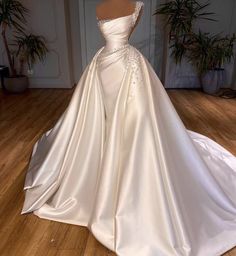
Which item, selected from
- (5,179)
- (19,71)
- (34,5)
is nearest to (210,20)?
(34,5)

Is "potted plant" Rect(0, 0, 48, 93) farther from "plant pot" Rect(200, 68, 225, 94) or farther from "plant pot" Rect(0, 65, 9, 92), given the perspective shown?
"plant pot" Rect(200, 68, 225, 94)

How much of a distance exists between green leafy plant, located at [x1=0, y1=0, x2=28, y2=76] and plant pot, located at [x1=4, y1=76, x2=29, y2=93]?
0.21 metres

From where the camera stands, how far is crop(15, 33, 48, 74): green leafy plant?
468 centimetres

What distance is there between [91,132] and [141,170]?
466mm

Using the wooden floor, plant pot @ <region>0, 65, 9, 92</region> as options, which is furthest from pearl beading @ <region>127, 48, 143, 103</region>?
plant pot @ <region>0, 65, 9, 92</region>

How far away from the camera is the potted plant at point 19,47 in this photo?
4.53 metres

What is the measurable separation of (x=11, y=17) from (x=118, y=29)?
3.83 meters

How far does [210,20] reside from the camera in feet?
15.6

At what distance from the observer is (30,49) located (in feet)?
15.4

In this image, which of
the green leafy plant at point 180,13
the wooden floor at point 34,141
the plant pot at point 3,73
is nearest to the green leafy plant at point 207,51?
the green leafy plant at point 180,13

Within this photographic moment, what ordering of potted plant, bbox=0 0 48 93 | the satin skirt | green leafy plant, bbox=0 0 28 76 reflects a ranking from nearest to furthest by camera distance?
the satin skirt, green leafy plant, bbox=0 0 28 76, potted plant, bbox=0 0 48 93

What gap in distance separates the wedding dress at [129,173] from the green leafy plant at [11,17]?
328cm

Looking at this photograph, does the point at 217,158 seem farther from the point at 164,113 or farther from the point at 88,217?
the point at 88,217

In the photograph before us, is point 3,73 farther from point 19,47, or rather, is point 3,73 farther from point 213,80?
point 213,80
